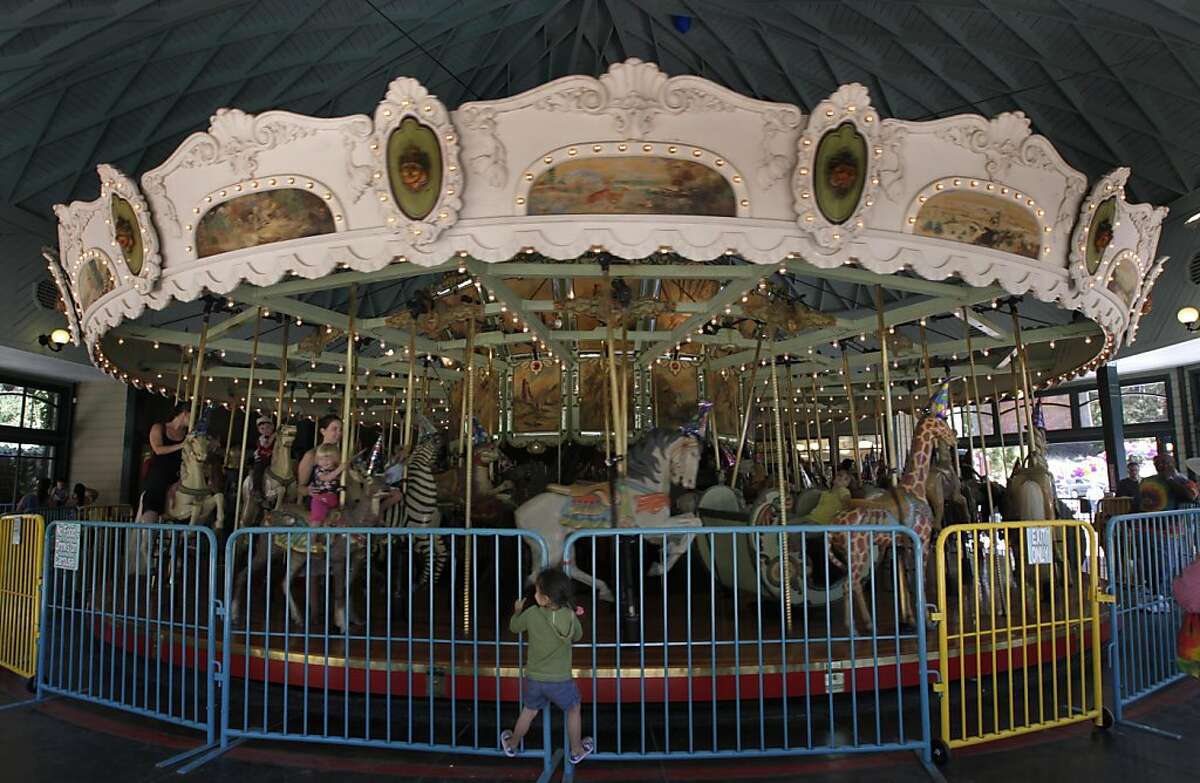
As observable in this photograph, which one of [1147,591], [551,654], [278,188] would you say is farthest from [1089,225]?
[278,188]

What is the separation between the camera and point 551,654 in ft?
11.4

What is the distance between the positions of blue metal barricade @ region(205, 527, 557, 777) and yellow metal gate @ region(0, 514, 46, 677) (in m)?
1.32

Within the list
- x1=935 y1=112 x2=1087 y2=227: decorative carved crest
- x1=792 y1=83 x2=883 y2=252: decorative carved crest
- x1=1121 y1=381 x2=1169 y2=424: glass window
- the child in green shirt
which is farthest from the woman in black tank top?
x1=1121 y1=381 x2=1169 y2=424: glass window

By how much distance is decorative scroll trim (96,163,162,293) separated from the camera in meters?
5.11

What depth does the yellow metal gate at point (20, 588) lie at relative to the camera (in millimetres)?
5168

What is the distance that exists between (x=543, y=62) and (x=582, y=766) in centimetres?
1201

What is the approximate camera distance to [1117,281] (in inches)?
246

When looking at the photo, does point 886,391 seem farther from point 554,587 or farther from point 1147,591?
point 554,587

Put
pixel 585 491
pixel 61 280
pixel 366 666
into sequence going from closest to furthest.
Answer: pixel 366 666 → pixel 585 491 → pixel 61 280

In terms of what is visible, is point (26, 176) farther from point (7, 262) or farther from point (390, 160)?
point (390, 160)

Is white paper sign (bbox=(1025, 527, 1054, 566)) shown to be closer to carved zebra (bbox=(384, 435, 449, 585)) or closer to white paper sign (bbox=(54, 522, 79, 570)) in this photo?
carved zebra (bbox=(384, 435, 449, 585))

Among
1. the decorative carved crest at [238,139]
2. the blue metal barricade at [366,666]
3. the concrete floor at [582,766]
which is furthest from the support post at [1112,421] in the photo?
the decorative carved crest at [238,139]

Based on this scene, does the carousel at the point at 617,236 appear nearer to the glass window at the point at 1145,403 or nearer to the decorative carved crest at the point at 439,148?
the decorative carved crest at the point at 439,148

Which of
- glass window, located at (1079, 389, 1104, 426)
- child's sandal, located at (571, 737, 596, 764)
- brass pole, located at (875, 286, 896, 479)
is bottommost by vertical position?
child's sandal, located at (571, 737, 596, 764)
